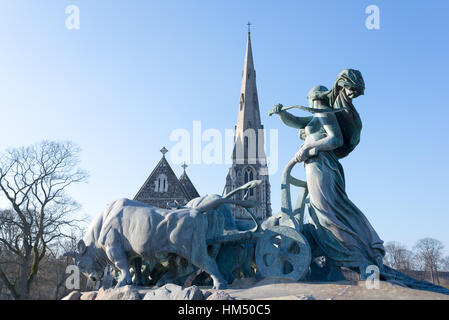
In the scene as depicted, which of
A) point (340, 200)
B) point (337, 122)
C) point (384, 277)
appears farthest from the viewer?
point (337, 122)

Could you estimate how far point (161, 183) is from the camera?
34094 mm

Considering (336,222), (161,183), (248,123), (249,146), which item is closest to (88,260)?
(336,222)

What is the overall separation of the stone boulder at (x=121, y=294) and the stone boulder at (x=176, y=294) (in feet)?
1.21

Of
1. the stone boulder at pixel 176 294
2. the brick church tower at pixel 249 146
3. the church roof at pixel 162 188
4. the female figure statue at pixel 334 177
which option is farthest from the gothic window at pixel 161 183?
the stone boulder at pixel 176 294

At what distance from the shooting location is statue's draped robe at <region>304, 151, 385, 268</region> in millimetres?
6086

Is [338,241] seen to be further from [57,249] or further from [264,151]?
[264,151]

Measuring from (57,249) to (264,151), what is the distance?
105ft

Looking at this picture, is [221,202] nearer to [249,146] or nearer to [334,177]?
[334,177]

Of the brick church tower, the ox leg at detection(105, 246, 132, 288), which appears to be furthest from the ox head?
the brick church tower

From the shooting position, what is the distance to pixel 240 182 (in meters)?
49.7

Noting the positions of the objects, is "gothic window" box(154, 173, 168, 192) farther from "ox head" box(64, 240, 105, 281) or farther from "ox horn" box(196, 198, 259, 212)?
"ox horn" box(196, 198, 259, 212)

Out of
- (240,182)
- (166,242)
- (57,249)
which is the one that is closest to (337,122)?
(166,242)

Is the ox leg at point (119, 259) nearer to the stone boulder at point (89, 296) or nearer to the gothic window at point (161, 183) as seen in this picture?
the stone boulder at point (89, 296)

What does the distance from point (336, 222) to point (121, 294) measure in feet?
10.6
